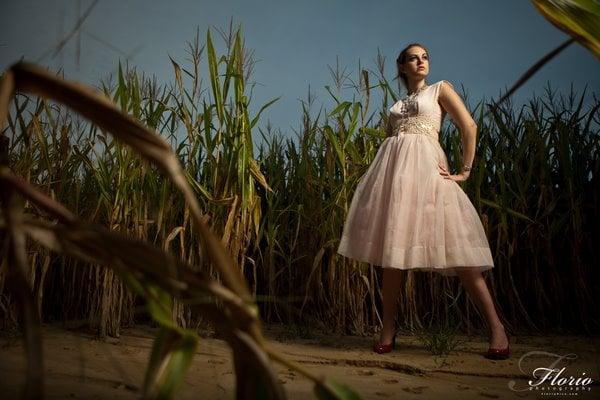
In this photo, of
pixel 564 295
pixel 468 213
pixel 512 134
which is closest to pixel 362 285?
pixel 468 213

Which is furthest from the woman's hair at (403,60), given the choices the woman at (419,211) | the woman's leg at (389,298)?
the woman's leg at (389,298)

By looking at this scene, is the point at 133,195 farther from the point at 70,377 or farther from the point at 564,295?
the point at 564,295

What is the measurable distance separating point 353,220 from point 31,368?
2314 mm

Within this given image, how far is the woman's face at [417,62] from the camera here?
2.72m

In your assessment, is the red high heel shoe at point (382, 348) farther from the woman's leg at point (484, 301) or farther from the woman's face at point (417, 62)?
the woman's face at point (417, 62)

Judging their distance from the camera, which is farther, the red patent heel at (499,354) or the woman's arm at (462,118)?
the woman's arm at (462,118)

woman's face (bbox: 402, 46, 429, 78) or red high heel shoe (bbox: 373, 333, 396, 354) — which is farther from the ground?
woman's face (bbox: 402, 46, 429, 78)

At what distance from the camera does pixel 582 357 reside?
7.51ft

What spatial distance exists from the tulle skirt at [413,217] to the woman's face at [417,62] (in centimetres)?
41

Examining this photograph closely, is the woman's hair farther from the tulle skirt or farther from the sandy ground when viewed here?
the sandy ground

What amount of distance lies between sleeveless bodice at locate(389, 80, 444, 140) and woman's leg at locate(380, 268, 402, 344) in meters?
0.80

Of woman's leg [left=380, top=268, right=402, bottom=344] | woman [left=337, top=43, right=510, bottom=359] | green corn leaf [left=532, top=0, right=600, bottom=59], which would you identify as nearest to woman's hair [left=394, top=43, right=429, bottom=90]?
woman [left=337, top=43, right=510, bottom=359]

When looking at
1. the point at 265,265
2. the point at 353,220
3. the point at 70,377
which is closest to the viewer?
the point at 70,377

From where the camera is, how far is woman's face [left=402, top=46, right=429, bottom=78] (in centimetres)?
272
